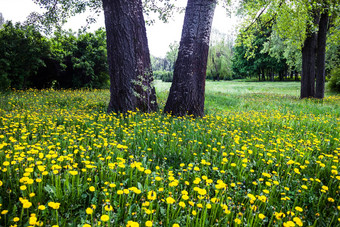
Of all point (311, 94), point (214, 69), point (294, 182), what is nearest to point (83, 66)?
point (294, 182)

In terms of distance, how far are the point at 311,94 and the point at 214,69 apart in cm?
3014

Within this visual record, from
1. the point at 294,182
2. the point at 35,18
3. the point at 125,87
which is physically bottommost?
the point at 294,182

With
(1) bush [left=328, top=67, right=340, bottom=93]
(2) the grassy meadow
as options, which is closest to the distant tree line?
(2) the grassy meadow

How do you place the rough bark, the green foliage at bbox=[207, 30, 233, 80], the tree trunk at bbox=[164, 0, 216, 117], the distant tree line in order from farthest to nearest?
the green foliage at bbox=[207, 30, 233, 80] < the rough bark < the distant tree line < the tree trunk at bbox=[164, 0, 216, 117]

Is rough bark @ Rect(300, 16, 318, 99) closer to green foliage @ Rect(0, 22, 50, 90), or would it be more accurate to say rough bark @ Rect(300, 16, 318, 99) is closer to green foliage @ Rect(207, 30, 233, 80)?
green foliage @ Rect(0, 22, 50, 90)

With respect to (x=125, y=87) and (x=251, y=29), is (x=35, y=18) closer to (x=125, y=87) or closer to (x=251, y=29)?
(x=125, y=87)

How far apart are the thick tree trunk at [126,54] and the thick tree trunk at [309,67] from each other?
10.8 m

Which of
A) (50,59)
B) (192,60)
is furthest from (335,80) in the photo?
(50,59)

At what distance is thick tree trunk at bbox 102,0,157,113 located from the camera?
4.84 meters

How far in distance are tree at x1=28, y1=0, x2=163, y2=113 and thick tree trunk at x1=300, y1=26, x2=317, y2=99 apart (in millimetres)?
10722

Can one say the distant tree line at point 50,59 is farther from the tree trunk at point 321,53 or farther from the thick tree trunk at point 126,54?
the tree trunk at point 321,53

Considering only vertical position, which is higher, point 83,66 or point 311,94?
point 83,66

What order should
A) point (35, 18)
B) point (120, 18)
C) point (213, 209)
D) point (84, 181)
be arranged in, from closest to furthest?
point (213, 209)
point (84, 181)
point (120, 18)
point (35, 18)

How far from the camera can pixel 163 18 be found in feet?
27.3
